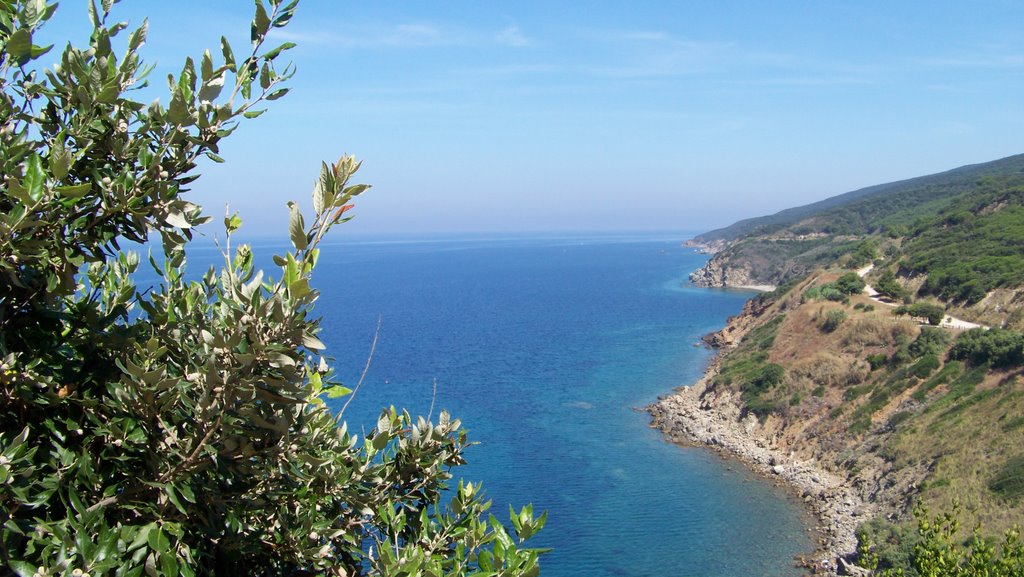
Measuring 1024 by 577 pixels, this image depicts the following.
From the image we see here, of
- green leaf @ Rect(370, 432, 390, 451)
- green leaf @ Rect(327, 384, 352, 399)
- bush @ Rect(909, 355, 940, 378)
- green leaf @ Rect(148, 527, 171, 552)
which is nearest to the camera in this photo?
green leaf @ Rect(148, 527, 171, 552)

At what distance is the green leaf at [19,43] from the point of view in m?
2.81

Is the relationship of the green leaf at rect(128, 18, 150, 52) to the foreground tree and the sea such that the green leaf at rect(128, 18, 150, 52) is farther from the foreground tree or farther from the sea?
the sea

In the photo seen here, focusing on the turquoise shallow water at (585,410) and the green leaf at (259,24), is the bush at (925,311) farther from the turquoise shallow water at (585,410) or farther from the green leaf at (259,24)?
the green leaf at (259,24)

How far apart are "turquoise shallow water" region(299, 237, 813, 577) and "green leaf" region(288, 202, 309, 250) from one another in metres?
22.5

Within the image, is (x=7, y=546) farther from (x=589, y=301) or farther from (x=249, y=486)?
(x=589, y=301)

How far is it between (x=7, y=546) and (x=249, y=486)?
95cm

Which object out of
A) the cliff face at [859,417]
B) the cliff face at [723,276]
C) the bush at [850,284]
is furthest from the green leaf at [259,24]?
the cliff face at [723,276]

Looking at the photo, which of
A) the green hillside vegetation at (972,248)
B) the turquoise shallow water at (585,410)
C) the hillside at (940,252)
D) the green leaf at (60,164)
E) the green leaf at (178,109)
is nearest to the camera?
the green leaf at (60,164)

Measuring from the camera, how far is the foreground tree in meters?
2.78

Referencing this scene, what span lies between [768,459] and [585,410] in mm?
11145

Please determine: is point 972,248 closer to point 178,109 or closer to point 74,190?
point 178,109

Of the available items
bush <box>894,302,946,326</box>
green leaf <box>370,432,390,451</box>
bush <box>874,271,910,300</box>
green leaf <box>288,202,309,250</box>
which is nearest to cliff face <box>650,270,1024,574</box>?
bush <box>894,302,946,326</box>

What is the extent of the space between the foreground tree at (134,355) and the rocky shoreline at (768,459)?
23.5 meters

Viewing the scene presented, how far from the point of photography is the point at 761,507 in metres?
28.4
